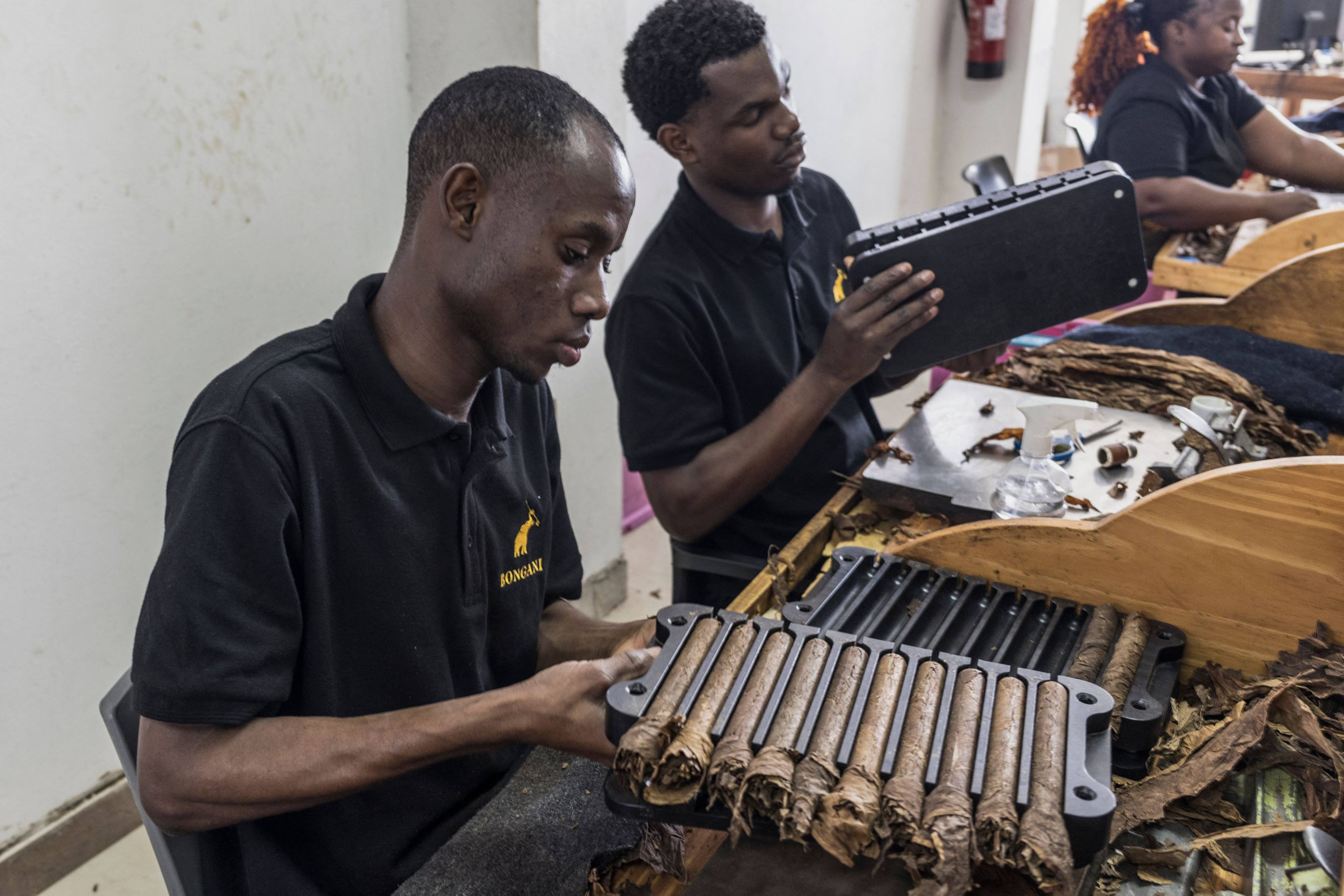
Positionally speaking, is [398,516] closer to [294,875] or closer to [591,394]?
[294,875]

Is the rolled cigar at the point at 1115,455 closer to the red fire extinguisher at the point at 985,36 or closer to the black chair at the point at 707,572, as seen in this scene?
the black chair at the point at 707,572

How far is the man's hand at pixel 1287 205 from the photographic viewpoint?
2973mm

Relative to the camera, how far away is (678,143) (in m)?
2.00

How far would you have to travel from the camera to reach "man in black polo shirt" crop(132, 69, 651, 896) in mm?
1076

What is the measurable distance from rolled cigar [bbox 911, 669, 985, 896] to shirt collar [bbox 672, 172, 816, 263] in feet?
4.13

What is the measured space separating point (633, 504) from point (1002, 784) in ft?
9.43

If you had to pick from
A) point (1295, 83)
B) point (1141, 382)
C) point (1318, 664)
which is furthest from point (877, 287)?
point (1295, 83)

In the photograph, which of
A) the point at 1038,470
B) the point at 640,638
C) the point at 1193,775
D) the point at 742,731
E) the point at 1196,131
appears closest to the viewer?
the point at 742,731

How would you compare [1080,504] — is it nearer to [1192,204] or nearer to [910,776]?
[910,776]

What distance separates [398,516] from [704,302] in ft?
2.87

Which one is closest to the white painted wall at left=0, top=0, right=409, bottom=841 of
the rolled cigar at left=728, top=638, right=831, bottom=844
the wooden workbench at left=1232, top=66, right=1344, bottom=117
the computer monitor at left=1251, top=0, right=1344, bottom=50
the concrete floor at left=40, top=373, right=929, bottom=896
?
the concrete floor at left=40, top=373, right=929, bottom=896

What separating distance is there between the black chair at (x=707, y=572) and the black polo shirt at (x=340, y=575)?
601 millimetres

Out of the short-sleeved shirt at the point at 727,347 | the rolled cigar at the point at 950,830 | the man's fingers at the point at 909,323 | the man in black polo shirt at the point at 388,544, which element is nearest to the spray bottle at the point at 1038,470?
the man's fingers at the point at 909,323

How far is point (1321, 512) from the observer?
118cm
